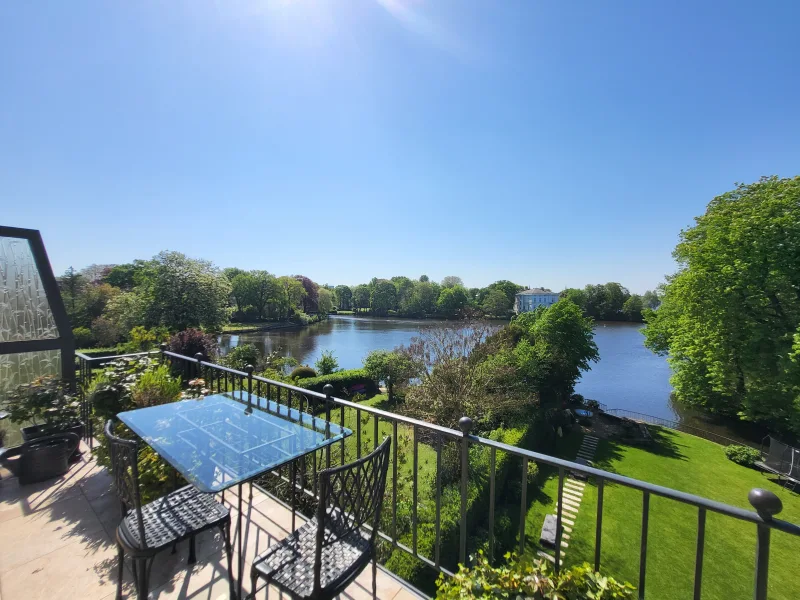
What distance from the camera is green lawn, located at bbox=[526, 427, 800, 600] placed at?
23.6ft

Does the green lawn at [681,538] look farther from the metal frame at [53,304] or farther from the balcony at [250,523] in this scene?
the metal frame at [53,304]

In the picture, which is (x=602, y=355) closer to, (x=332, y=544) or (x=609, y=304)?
(x=609, y=304)

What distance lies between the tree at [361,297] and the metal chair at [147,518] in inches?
2560

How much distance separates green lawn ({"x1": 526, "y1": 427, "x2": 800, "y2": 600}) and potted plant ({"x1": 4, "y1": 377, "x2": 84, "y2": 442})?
9055mm

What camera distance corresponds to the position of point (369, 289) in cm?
6656

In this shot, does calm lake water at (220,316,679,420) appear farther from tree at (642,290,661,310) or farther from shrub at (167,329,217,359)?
tree at (642,290,661,310)

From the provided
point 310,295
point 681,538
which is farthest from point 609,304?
point 681,538

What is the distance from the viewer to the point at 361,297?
223ft

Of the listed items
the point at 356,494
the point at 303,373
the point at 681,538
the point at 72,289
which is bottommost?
the point at 681,538

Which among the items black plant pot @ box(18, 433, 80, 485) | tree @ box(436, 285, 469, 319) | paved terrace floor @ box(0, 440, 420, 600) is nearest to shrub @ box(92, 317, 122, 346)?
black plant pot @ box(18, 433, 80, 485)

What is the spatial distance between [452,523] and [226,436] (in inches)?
219

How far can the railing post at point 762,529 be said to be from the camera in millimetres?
891

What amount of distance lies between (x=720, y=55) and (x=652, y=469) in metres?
13.0

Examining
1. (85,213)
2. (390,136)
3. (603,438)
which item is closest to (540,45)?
(390,136)
